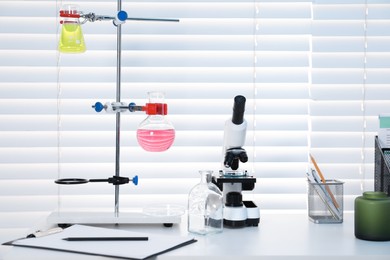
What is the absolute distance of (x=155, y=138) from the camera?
1.83m

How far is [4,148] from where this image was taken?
2.26 metres

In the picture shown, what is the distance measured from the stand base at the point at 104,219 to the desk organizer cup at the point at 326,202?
0.44 metres

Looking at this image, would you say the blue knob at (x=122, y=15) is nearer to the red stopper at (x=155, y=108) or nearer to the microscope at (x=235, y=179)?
the red stopper at (x=155, y=108)

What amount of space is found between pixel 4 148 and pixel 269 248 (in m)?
1.11

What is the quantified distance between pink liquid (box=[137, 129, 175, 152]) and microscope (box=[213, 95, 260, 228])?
0.20 m

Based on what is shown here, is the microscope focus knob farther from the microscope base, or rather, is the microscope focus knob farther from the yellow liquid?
the yellow liquid

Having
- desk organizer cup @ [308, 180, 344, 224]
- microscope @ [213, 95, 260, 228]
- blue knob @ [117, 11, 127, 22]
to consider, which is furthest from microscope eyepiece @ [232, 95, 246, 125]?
blue knob @ [117, 11, 127, 22]

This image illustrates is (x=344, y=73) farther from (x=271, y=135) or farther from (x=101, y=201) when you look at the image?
(x=101, y=201)

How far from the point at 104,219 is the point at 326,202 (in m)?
0.68

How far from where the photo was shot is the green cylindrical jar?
173cm

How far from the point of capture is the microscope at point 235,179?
1.87 meters

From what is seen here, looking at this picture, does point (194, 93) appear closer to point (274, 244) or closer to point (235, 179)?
point (235, 179)

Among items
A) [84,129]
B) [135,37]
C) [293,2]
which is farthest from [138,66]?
[293,2]

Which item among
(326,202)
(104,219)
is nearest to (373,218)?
(326,202)
